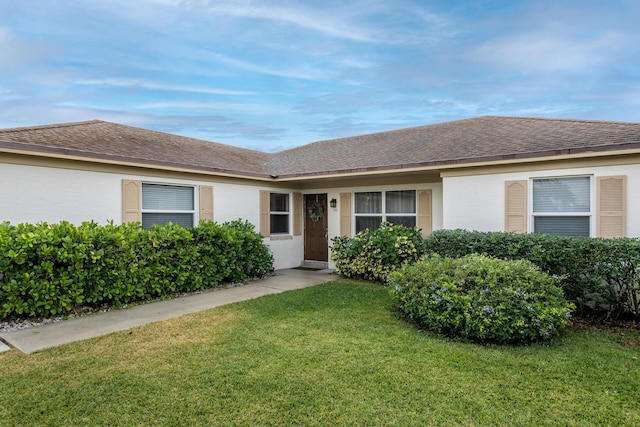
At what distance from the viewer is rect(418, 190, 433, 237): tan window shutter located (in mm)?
8969

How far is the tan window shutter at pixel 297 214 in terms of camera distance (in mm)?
11312

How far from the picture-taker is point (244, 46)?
9.91 metres

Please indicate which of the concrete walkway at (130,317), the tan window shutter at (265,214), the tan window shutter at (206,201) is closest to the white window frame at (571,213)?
the concrete walkway at (130,317)

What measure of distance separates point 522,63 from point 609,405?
351 inches

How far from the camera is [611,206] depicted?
609 cm

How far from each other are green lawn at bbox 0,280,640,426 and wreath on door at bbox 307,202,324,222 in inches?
246

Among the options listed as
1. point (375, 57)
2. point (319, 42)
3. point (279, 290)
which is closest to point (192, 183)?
point (279, 290)

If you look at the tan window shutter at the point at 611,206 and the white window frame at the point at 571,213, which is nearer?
the tan window shutter at the point at 611,206

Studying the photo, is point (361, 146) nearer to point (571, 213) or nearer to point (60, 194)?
point (571, 213)

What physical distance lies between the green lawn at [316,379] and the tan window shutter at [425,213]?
4296mm

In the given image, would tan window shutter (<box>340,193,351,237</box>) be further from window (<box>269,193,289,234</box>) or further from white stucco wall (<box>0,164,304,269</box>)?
white stucco wall (<box>0,164,304,269</box>)

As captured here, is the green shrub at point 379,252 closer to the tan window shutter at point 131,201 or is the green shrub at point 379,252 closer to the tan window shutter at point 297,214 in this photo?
the tan window shutter at point 297,214

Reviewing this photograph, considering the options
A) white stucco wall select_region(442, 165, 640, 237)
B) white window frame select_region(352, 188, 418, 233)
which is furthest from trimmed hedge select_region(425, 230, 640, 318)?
white window frame select_region(352, 188, 418, 233)

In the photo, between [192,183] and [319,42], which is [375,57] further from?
[192,183]
